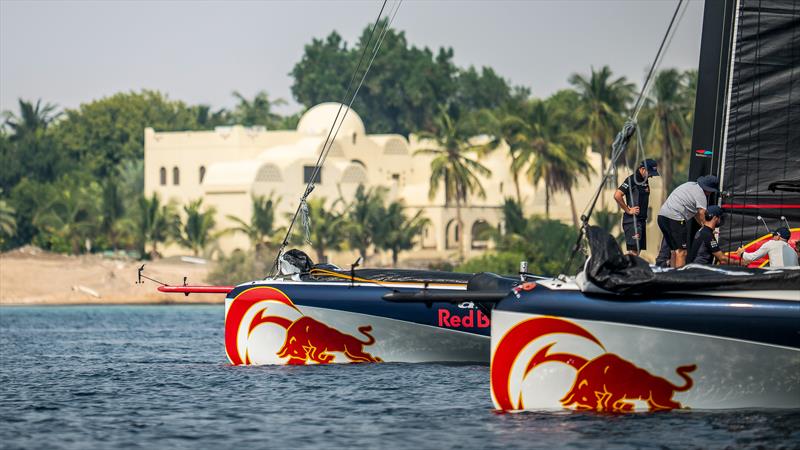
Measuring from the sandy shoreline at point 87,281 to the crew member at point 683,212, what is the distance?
159ft

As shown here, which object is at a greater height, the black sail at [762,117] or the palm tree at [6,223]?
the black sail at [762,117]

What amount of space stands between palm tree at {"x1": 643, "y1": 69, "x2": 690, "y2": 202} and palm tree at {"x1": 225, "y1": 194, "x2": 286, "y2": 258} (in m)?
16.1

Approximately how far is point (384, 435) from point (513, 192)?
2335 inches

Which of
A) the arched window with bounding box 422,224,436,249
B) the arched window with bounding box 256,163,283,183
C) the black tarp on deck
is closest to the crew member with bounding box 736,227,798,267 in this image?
the black tarp on deck

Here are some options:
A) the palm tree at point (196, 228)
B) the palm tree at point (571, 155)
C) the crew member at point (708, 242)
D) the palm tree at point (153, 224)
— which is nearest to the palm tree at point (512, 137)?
the palm tree at point (571, 155)

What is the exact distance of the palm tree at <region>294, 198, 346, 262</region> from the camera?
6184 centimetres

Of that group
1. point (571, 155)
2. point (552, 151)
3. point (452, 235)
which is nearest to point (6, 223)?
point (452, 235)

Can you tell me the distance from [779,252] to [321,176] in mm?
54322

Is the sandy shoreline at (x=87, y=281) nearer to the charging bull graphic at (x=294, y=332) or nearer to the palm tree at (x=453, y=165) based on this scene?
the palm tree at (x=453, y=165)

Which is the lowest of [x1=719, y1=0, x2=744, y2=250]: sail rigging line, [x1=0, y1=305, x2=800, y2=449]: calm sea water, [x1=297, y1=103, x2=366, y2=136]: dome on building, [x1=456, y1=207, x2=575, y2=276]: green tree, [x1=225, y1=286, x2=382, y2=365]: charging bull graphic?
[x1=0, y1=305, x2=800, y2=449]: calm sea water

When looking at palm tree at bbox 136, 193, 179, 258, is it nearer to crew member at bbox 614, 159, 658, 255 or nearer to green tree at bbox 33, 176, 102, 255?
green tree at bbox 33, 176, 102, 255

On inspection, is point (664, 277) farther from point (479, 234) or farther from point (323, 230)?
point (479, 234)

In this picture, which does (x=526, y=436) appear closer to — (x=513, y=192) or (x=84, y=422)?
(x=84, y=422)

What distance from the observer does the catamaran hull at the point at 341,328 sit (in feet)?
58.6
